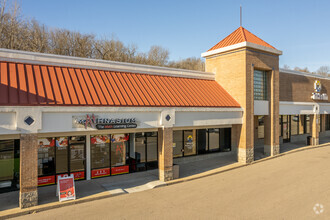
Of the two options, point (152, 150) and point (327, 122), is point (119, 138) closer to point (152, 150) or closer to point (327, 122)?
point (152, 150)

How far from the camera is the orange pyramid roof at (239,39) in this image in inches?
831

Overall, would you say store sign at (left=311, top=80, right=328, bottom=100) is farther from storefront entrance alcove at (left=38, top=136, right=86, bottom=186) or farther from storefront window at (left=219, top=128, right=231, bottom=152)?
storefront entrance alcove at (left=38, top=136, right=86, bottom=186)

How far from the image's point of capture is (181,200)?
40.4 ft

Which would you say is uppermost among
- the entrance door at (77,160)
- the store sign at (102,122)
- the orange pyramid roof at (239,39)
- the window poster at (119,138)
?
the orange pyramid roof at (239,39)

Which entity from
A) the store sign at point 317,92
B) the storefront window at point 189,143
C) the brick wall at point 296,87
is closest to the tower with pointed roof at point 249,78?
the brick wall at point 296,87

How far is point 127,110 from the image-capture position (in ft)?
45.5

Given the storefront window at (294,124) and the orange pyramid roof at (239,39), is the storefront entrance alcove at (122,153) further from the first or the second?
the storefront window at (294,124)

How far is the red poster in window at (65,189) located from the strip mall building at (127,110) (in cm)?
109

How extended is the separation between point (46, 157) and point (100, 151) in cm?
309

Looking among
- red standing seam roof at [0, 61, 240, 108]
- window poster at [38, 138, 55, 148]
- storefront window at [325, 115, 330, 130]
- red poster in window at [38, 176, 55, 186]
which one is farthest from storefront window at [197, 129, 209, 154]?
storefront window at [325, 115, 330, 130]

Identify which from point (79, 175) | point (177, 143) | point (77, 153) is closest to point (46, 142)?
point (77, 153)

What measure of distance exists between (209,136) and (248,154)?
3.44 m

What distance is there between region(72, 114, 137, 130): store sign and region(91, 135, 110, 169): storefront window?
2.57 m

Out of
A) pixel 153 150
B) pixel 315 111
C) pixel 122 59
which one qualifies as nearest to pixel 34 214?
pixel 153 150
